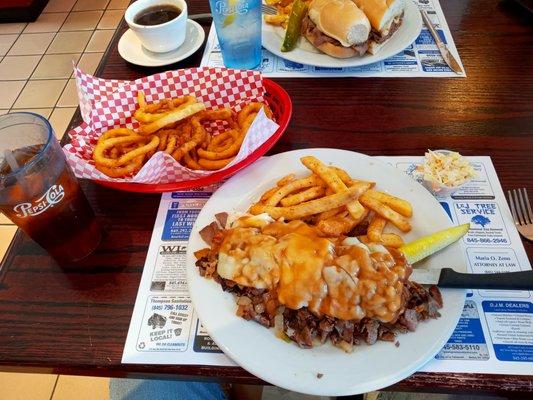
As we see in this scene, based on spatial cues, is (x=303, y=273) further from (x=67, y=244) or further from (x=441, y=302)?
(x=67, y=244)

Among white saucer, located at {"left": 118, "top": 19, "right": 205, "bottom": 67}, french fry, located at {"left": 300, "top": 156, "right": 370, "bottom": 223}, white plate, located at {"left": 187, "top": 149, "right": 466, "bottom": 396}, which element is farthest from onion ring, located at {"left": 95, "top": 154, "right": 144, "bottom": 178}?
white saucer, located at {"left": 118, "top": 19, "right": 205, "bottom": 67}

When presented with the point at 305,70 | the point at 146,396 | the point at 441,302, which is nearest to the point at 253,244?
the point at 441,302

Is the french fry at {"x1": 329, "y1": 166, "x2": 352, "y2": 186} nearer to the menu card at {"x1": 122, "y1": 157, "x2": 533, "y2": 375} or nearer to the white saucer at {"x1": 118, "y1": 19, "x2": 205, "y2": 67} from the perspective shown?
the menu card at {"x1": 122, "y1": 157, "x2": 533, "y2": 375}

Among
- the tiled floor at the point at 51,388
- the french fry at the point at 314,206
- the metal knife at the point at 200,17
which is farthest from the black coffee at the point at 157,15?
the tiled floor at the point at 51,388

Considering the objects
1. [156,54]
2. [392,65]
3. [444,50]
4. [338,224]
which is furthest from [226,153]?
[444,50]

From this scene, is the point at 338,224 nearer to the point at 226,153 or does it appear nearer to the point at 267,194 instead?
the point at 267,194

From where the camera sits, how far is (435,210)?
1.21 m

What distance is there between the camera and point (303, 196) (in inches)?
49.4

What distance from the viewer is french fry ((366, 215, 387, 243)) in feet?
3.76

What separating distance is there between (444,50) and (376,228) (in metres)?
1.09

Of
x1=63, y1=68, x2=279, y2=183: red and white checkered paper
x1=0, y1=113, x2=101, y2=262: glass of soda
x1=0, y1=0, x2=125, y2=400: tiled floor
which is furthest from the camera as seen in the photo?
x1=0, y1=0, x2=125, y2=400: tiled floor

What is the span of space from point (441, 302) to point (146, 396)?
3.63ft

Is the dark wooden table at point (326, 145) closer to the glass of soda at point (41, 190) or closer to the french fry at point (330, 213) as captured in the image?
the glass of soda at point (41, 190)

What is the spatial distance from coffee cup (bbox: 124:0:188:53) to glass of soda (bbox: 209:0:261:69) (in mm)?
187
